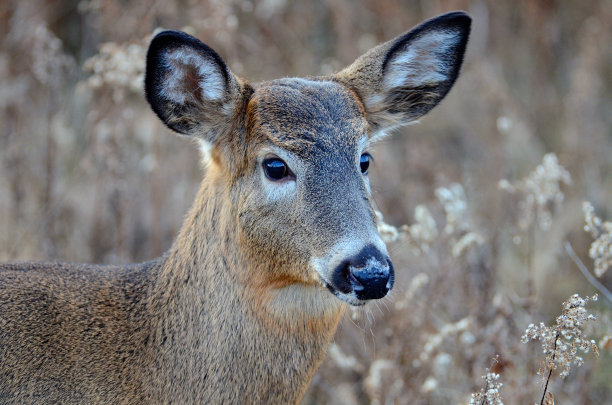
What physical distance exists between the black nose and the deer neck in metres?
0.42

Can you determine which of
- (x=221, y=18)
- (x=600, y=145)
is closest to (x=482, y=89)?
(x=600, y=145)

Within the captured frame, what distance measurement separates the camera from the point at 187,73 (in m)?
3.93

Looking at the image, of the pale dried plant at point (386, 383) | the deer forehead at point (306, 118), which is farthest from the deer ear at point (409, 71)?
the pale dried plant at point (386, 383)

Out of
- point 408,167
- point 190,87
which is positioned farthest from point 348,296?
point 408,167

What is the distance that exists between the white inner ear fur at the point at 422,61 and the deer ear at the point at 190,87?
38.1 inches

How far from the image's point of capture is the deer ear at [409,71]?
14.3ft

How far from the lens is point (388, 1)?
1026cm

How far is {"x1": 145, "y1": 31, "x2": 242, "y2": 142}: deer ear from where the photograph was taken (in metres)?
3.80

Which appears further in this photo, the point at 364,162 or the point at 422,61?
the point at 422,61

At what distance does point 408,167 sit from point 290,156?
18.5 feet

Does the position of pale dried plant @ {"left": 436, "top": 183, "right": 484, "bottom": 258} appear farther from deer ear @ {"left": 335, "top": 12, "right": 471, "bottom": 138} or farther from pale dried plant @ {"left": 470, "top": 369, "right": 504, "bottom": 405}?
pale dried plant @ {"left": 470, "top": 369, "right": 504, "bottom": 405}

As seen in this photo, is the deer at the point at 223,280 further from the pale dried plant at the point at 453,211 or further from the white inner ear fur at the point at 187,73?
the pale dried plant at the point at 453,211

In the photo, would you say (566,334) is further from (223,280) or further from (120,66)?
(120,66)

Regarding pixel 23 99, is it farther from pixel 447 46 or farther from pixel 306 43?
pixel 447 46
